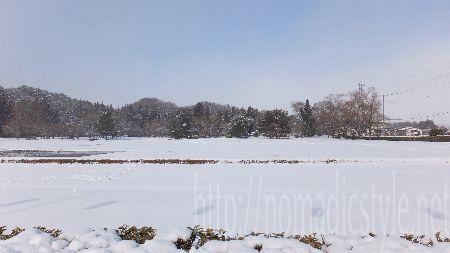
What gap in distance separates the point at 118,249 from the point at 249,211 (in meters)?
5.04

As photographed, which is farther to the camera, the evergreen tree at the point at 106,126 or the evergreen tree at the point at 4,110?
the evergreen tree at the point at 4,110

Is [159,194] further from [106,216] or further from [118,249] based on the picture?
[118,249]

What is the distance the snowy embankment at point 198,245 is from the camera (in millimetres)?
4059

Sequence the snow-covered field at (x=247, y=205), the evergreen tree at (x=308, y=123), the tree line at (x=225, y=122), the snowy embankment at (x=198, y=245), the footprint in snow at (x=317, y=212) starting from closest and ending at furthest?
1. the snowy embankment at (x=198, y=245)
2. the snow-covered field at (x=247, y=205)
3. the footprint in snow at (x=317, y=212)
4. the tree line at (x=225, y=122)
5. the evergreen tree at (x=308, y=123)

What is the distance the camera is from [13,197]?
1070 centimetres

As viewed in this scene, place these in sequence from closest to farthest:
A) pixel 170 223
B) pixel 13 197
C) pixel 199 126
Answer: pixel 170 223 → pixel 13 197 → pixel 199 126

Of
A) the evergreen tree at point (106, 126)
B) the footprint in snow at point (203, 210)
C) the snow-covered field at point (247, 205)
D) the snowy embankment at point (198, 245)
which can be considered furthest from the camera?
the evergreen tree at point (106, 126)

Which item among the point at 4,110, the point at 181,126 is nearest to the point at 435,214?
the point at 181,126

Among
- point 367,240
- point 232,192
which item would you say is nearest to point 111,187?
point 232,192

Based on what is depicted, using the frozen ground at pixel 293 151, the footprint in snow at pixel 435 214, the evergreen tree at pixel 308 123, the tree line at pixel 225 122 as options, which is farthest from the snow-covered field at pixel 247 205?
the evergreen tree at pixel 308 123

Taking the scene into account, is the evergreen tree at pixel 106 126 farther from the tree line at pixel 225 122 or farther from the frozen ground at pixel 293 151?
the frozen ground at pixel 293 151

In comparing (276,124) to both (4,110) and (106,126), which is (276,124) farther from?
(4,110)

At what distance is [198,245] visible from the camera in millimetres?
4301

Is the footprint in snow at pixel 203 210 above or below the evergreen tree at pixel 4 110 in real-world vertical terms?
below
